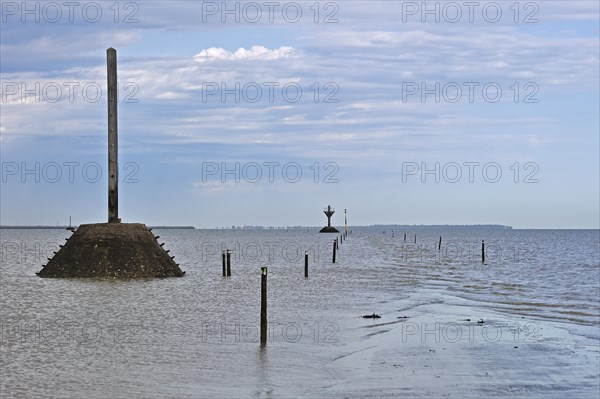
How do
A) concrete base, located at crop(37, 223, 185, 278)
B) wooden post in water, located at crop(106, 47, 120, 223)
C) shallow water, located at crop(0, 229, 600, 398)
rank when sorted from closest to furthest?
shallow water, located at crop(0, 229, 600, 398) → concrete base, located at crop(37, 223, 185, 278) → wooden post in water, located at crop(106, 47, 120, 223)

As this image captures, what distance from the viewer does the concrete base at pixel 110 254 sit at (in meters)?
36.1

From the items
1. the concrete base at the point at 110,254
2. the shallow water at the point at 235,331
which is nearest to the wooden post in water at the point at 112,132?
the concrete base at the point at 110,254

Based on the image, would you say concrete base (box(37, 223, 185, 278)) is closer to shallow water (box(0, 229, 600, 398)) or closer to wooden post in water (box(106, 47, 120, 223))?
shallow water (box(0, 229, 600, 398))

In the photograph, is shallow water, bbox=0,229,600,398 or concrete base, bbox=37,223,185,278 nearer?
shallow water, bbox=0,229,600,398

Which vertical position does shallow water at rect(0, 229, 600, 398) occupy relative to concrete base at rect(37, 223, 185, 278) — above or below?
below

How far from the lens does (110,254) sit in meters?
36.5

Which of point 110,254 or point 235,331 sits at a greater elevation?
point 110,254

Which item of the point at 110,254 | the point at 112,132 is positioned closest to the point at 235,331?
the point at 110,254

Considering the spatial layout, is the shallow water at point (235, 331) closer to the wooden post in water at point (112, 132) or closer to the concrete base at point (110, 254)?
the concrete base at point (110, 254)

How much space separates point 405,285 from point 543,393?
25814mm

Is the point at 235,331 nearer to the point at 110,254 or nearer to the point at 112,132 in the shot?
the point at 110,254

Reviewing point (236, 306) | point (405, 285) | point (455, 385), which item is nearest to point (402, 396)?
point (455, 385)

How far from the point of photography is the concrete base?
3606 centimetres

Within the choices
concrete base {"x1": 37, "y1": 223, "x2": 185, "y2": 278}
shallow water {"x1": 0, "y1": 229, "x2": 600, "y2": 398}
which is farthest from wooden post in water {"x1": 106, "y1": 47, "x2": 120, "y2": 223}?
shallow water {"x1": 0, "y1": 229, "x2": 600, "y2": 398}
